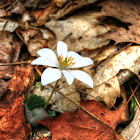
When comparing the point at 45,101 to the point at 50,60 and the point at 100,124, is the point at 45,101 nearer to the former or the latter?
the point at 50,60

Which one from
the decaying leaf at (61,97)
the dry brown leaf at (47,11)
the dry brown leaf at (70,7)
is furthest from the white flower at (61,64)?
the dry brown leaf at (47,11)

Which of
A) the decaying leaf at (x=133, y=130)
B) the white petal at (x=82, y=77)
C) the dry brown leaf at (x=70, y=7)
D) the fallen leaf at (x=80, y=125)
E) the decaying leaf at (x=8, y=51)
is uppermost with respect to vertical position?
the dry brown leaf at (x=70, y=7)

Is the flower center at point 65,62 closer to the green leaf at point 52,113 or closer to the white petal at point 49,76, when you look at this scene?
the white petal at point 49,76

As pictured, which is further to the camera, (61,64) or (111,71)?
(111,71)

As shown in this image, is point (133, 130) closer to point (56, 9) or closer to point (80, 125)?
point (80, 125)

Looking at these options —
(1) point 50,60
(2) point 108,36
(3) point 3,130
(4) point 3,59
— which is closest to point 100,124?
(1) point 50,60

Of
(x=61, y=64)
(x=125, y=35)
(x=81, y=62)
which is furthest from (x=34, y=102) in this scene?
(x=125, y=35)

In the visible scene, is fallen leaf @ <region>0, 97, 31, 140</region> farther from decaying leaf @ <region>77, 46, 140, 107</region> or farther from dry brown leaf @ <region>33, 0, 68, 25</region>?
Result: dry brown leaf @ <region>33, 0, 68, 25</region>
